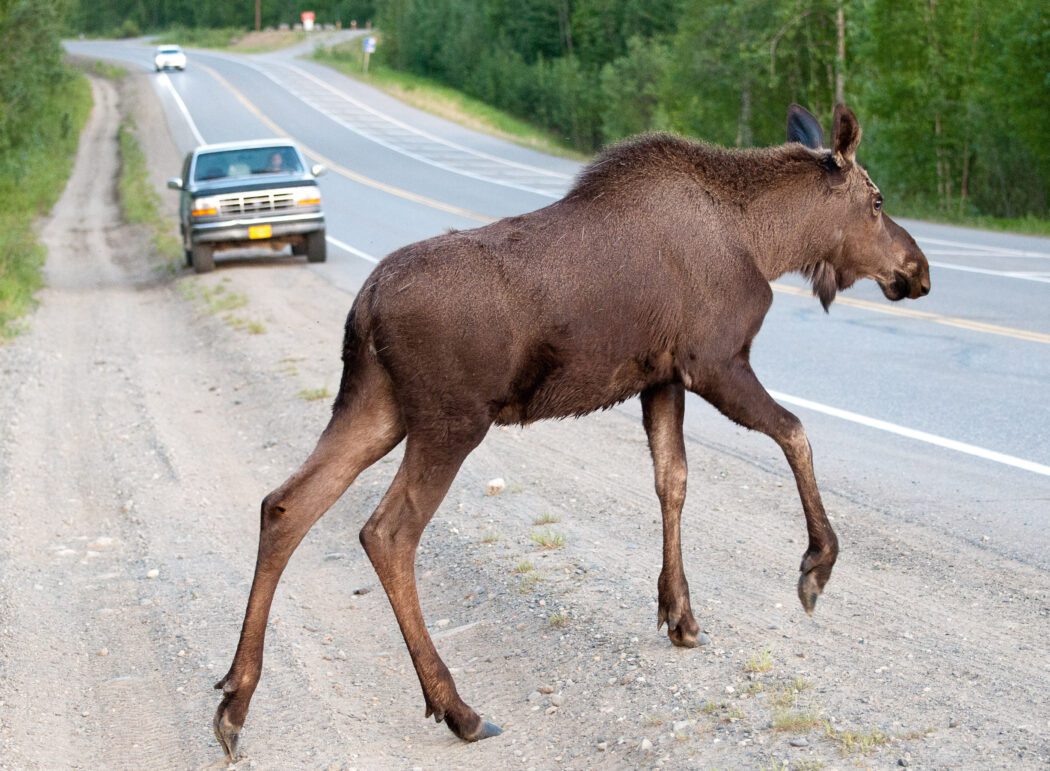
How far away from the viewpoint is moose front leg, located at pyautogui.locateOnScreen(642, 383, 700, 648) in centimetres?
545

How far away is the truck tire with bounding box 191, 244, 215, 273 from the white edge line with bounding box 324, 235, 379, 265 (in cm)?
226

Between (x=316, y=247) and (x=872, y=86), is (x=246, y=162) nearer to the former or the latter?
(x=316, y=247)

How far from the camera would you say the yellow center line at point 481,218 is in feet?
43.8

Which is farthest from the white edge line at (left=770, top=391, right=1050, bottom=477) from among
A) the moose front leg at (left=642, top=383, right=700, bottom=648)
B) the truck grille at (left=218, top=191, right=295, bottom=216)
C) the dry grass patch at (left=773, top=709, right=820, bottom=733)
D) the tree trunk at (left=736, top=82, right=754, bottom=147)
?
the tree trunk at (left=736, top=82, right=754, bottom=147)

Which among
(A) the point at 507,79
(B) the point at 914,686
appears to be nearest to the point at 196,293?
(B) the point at 914,686

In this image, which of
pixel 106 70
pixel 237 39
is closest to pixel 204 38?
pixel 237 39

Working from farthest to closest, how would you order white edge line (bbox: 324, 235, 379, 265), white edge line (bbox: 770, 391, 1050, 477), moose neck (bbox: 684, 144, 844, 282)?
white edge line (bbox: 324, 235, 379, 265)
white edge line (bbox: 770, 391, 1050, 477)
moose neck (bbox: 684, 144, 844, 282)

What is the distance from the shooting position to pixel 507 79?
75.2m

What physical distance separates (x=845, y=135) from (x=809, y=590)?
1.91m

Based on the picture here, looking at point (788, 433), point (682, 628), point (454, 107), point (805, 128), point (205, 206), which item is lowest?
point (454, 107)

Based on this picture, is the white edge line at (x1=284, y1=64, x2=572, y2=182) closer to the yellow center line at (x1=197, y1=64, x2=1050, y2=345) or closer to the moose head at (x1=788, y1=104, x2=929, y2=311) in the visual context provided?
the yellow center line at (x1=197, y1=64, x2=1050, y2=345)

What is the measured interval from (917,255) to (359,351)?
260cm

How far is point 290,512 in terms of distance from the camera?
4949mm

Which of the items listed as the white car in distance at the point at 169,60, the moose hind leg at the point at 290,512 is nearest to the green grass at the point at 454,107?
the white car in distance at the point at 169,60
